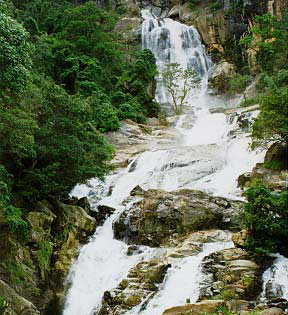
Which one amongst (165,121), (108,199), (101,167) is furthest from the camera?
(165,121)

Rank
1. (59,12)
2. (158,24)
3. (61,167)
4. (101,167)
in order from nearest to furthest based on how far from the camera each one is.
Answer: (61,167) < (101,167) < (59,12) < (158,24)

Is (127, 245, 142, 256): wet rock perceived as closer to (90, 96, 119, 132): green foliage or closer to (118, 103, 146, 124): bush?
(90, 96, 119, 132): green foliage

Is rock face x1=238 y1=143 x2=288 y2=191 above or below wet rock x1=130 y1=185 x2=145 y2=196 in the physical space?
above

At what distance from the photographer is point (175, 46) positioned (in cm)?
4172

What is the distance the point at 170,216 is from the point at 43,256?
462cm

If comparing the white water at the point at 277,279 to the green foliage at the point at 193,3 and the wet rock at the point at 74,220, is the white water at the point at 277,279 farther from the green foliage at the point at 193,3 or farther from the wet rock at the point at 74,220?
the green foliage at the point at 193,3

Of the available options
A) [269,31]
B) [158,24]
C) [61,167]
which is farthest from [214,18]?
[61,167]

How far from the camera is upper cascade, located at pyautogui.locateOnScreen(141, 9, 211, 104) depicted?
1606 inches

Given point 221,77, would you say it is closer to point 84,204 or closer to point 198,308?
point 84,204

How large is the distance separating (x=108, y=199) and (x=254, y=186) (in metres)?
8.08

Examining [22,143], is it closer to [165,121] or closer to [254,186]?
[254,186]

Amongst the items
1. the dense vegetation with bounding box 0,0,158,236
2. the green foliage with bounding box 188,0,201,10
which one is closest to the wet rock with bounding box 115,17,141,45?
the green foliage with bounding box 188,0,201,10

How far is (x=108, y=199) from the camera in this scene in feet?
61.2

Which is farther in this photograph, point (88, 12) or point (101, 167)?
point (88, 12)
